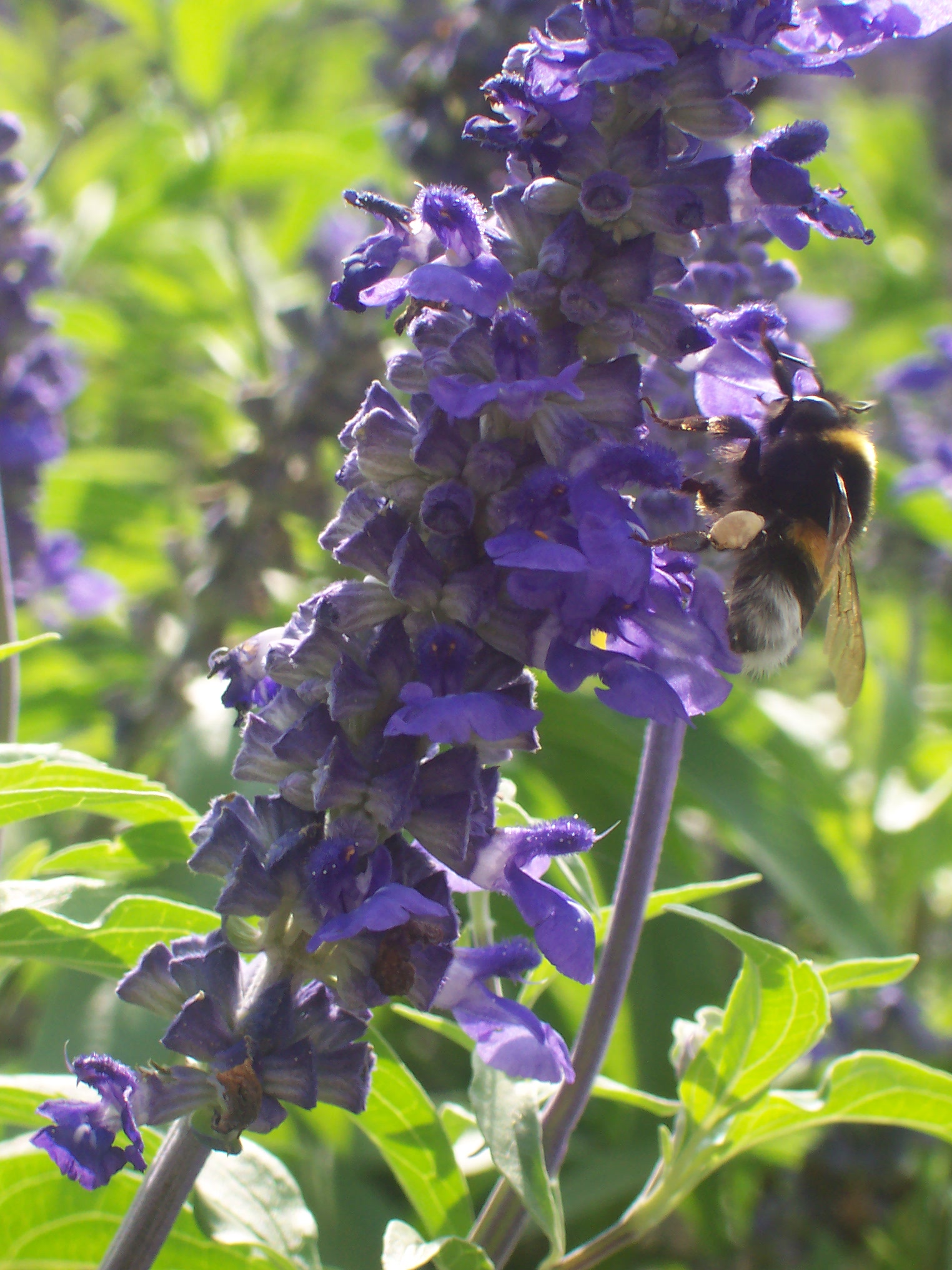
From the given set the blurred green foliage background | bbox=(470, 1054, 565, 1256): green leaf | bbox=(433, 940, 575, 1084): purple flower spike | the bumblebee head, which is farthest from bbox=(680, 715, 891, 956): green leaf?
bbox=(433, 940, 575, 1084): purple flower spike

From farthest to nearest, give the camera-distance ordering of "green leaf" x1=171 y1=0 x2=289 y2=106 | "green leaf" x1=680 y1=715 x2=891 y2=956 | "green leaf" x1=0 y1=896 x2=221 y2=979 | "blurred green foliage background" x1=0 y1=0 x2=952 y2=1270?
1. "green leaf" x1=171 y1=0 x2=289 y2=106
2. "blurred green foliage background" x1=0 y1=0 x2=952 y2=1270
3. "green leaf" x1=680 y1=715 x2=891 y2=956
4. "green leaf" x1=0 y1=896 x2=221 y2=979

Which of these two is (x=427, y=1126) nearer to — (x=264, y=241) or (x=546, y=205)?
(x=546, y=205)

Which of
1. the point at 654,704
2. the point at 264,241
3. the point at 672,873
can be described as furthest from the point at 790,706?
the point at 264,241

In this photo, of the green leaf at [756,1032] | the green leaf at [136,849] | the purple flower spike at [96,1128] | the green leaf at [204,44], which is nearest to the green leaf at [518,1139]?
the green leaf at [756,1032]

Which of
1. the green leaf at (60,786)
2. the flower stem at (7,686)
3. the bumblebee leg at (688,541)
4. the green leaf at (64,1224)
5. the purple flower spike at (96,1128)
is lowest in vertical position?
the green leaf at (64,1224)

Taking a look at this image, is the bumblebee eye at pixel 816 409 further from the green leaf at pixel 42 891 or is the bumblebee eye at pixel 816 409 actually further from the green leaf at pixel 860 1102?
the green leaf at pixel 42 891

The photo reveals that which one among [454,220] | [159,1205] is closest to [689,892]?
[159,1205]

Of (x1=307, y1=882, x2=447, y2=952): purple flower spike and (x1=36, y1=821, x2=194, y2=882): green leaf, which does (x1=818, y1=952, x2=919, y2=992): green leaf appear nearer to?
(x1=307, y1=882, x2=447, y2=952): purple flower spike
